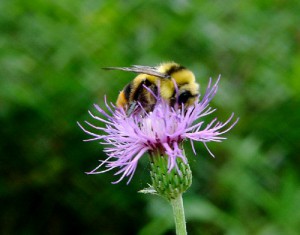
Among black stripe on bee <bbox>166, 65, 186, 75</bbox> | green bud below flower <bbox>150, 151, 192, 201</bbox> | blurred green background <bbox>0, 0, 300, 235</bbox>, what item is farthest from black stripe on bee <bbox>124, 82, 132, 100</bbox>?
blurred green background <bbox>0, 0, 300, 235</bbox>

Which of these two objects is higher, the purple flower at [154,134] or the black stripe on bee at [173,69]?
the black stripe on bee at [173,69]

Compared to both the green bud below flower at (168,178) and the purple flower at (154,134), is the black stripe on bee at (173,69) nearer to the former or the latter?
the purple flower at (154,134)

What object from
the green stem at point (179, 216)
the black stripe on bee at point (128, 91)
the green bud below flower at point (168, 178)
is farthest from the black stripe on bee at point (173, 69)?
the green stem at point (179, 216)

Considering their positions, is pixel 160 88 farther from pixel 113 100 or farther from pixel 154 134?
pixel 113 100

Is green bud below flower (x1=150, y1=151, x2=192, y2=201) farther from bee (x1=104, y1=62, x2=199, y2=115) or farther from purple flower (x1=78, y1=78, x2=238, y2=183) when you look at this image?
bee (x1=104, y1=62, x2=199, y2=115)

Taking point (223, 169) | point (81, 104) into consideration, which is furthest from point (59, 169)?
point (223, 169)

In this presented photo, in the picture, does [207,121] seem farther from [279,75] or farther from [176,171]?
[176,171]

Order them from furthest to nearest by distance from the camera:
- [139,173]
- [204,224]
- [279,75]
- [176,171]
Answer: [279,75] < [139,173] < [204,224] < [176,171]
